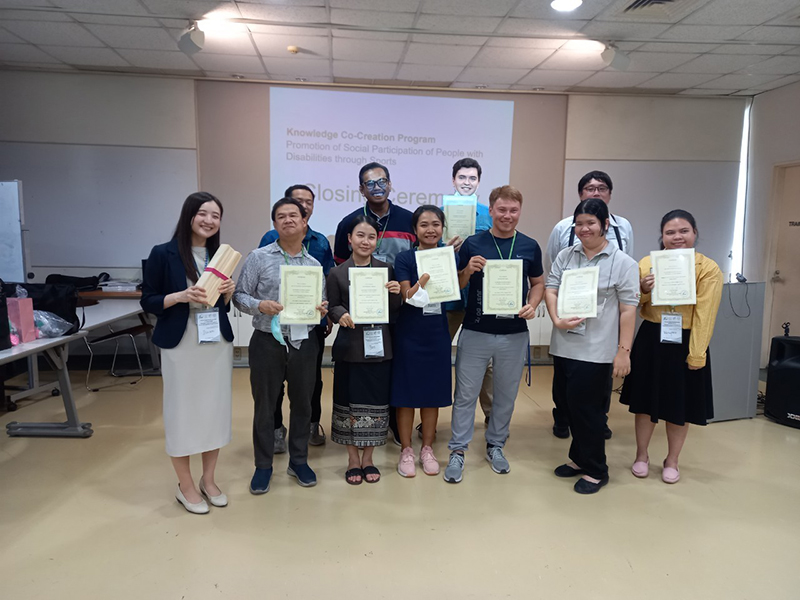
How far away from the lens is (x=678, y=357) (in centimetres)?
268

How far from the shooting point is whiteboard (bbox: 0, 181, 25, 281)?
12.9 feet

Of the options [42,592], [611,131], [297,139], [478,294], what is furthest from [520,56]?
[42,592]

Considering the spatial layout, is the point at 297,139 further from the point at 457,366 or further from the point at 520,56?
the point at 457,366

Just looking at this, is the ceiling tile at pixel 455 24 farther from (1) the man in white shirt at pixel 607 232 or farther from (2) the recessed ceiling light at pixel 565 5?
(1) the man in white shirt at pixel 607 232

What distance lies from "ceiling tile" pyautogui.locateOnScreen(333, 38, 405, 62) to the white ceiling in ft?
0.06

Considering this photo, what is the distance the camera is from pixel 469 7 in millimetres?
3457

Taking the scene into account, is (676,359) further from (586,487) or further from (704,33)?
(704,33)

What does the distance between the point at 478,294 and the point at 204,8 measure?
2.86 meters

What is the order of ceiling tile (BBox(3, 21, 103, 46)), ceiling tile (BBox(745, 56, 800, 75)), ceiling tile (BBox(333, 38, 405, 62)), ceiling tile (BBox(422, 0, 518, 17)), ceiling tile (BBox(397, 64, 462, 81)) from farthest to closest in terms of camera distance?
ceiling tile (BBox(397, 64, 462, 81))
ceiling tile (BBox(745, 56, 800, 75))
ceiling tile (BBox(333, 38, 405, 62))
ceiling tile (BBox(3, 21, 103, 46))
ceiling tile (BBox(422, 0, 518, 17))

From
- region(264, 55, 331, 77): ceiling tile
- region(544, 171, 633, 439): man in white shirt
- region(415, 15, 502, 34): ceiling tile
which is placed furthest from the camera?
region(264, 55, 331, 77): ceiling tile

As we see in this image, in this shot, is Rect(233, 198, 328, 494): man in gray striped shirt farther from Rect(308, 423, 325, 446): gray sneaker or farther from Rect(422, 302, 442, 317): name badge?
Rect(308, 423, 325, 446): gray sneaker

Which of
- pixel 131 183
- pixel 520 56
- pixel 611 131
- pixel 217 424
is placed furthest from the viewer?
pixel 611 131

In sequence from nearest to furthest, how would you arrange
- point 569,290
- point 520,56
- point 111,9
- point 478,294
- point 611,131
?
1. point 569,290
2. point 478,294
3. point 111,9
4. point 520,56
5. point 611,131

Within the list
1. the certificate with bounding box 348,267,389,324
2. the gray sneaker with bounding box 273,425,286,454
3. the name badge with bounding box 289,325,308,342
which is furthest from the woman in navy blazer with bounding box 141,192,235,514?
the gray sneaker with bounding box 273,425,286,454
